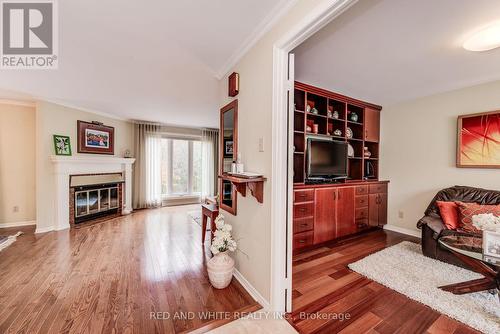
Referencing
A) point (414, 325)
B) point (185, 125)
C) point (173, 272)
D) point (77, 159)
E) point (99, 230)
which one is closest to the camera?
point (414, 325)

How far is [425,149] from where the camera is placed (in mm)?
3320

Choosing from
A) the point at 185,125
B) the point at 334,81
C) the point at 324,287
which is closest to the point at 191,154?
the point at 185,125

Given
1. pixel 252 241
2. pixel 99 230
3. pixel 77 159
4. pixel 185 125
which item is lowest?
pixel 99 230

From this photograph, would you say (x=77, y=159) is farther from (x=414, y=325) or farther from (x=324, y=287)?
(x=414, y=325)

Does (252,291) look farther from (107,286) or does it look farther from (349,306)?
(107,286)

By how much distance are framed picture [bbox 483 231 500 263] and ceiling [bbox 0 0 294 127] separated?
226cm

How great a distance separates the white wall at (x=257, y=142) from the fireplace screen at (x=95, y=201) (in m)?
3.66

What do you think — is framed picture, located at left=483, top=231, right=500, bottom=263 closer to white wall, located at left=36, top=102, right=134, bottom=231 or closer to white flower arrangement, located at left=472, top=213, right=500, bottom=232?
white flower arrangement, located at left=472, top=213, right=500, bottom=232

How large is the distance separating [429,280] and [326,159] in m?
1.74

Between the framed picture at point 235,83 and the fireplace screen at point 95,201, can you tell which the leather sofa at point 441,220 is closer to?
the framed picture at point 235,83

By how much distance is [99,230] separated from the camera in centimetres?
361

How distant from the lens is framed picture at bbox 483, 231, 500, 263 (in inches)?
58.4

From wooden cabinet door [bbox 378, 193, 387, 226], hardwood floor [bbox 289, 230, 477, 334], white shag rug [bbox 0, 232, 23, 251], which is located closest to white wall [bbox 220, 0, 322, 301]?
hardwood floor [bbox 289, 230, 477, 334]

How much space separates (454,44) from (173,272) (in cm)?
367
